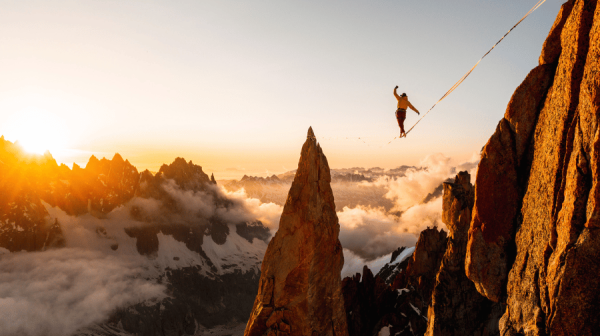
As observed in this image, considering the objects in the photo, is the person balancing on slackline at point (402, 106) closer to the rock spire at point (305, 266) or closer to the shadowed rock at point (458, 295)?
the rock spire at point (305, 266)

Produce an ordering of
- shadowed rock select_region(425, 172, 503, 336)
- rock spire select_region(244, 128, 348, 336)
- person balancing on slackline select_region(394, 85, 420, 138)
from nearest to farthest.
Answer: person balancing on slackline select_region(394, 85, 420, 138) < rock spire select_region(244, 128, 348, 336) < shadowed rock select_region(425, 172, 503, 336)

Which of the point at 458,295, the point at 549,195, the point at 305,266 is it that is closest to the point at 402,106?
the point at 549,195

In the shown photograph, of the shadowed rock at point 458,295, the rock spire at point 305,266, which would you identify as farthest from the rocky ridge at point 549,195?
the shadowed rock at point 458,295

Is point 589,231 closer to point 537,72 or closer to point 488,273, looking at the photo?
point 488,273

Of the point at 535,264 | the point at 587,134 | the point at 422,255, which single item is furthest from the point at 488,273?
the point at 422,255

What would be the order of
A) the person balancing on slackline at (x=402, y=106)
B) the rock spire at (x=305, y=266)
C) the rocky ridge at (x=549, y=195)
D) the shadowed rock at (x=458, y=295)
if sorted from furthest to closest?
the shadowed rock at (x=458, y=295), the rock spire at (x=305, y=266), the person balancing on slackline at (x=402, y=106), the rocky ridge at (x=549, y=195)

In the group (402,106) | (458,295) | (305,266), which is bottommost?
(458,295)

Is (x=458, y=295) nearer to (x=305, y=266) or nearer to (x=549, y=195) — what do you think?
(x=305, y=266)

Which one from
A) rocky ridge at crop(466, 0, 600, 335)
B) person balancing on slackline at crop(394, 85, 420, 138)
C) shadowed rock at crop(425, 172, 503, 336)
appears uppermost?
person balancing on slackline at crop(394, 85, 420, 138)

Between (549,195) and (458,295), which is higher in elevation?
(549,195)

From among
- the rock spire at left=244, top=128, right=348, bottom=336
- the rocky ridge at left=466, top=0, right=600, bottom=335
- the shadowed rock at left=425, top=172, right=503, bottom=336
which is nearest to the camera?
the rocky ridge at left=466, top=0, right=600, bottom=335

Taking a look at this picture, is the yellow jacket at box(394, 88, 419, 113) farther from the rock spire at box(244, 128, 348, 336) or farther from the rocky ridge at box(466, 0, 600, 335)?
the rock spire at box(244, 128, 348, 336)

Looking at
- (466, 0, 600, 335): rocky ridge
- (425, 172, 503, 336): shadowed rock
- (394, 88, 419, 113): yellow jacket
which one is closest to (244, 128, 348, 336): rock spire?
(425, 172, 503, 336): shadowed rock

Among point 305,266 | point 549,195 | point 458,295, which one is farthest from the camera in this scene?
point 458,295
